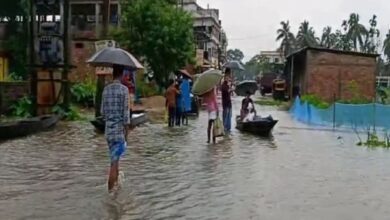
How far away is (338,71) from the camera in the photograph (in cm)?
4056

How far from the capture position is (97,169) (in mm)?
12312

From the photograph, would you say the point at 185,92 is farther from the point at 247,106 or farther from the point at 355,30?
the point at 355,30

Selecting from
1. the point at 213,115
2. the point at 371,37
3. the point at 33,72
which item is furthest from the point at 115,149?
the point at 371,37

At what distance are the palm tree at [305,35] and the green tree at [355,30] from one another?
26.0 feet

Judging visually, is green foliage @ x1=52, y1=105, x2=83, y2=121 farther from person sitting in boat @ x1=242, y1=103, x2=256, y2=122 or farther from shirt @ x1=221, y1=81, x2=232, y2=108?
shirt @ x1=221, y1=81, x2=232, y2=108

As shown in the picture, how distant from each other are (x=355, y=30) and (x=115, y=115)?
9676 centimetres

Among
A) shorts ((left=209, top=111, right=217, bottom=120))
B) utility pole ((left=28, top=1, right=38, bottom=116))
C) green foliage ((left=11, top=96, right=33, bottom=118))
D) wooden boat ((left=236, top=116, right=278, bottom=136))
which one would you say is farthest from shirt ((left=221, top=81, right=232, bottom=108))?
green foliage ((left=11, top=96, right=33, bottom=118))

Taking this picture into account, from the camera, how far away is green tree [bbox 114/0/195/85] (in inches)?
1634

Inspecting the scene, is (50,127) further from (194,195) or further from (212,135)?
(194,195)

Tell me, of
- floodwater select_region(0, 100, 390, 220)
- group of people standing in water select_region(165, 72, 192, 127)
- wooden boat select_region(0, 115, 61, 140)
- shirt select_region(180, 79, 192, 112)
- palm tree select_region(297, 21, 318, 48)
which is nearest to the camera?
floodwater select_region(0, 100, 390, 220)

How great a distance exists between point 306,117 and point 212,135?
11646mm

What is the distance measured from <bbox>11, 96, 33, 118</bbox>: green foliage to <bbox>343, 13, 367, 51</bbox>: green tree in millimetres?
82165

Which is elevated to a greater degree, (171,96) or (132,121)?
(171,96)

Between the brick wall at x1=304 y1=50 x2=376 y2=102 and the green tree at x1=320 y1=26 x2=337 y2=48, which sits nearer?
the brick wall at x1=304 y1=50 x2=376 y2=102
